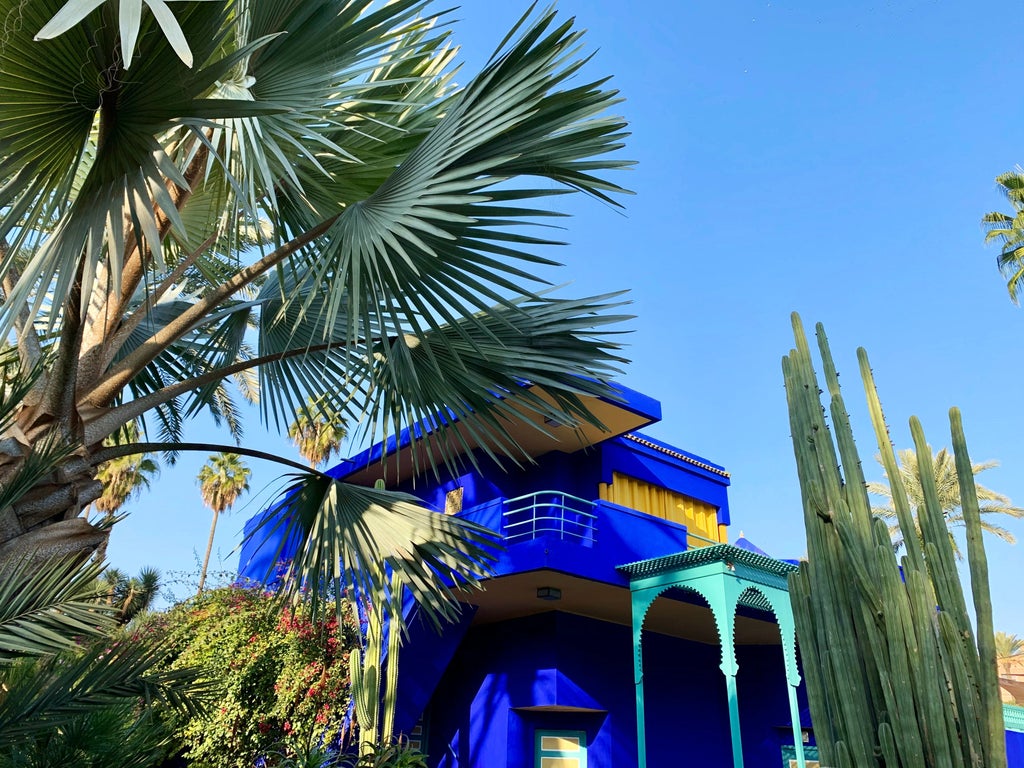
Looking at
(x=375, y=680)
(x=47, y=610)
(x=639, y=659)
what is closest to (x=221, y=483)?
(x=375, y=680)

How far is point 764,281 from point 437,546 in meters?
10.7

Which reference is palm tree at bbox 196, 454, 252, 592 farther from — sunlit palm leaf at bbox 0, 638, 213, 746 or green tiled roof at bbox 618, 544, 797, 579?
sunlit palm leaf at bbox 0, 638, 213, 746

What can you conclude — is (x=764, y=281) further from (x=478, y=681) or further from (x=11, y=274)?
(x=11, y=274)

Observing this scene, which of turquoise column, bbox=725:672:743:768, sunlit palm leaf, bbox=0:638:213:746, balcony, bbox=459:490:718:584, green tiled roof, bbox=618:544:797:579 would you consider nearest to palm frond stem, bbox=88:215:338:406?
sunlit palm leaf, bbox=0:638:213:746

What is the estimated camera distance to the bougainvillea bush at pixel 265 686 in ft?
32.9

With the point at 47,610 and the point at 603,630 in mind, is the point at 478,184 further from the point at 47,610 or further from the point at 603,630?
the point at 603,630

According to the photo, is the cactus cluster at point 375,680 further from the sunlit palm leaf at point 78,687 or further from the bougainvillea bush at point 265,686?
the sunlit palm leaf at point 78,687

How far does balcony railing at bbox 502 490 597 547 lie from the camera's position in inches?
392

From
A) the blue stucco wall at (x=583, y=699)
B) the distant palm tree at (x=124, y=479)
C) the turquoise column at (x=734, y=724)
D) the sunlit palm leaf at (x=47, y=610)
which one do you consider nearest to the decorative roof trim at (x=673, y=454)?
the blue stucco wall at (x=583, y=699)

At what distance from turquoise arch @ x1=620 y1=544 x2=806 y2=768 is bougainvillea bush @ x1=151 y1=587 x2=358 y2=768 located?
414cm

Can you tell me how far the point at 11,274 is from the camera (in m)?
4.87

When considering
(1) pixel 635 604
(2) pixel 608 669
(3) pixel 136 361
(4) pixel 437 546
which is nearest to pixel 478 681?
(2) pixel 608 669

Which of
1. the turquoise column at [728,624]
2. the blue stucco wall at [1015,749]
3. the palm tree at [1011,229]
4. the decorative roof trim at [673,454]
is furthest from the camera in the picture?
the palm tree at [1011,229]

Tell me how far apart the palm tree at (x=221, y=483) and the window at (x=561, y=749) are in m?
19.4
